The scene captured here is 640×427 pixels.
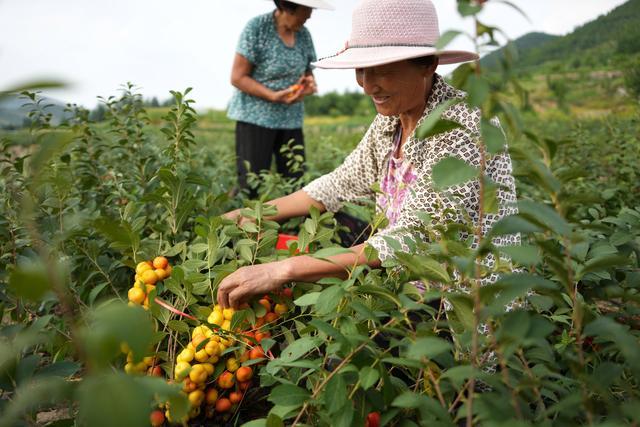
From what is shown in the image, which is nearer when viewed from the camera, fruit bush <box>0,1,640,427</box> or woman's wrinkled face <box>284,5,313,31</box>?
fruit bush <box>0,1,640,427</box>

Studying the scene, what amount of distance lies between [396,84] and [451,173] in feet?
3.25

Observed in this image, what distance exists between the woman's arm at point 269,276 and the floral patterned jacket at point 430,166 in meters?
0.15

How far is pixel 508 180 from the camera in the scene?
1.64m

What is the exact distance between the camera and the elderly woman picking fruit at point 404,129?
138 cm

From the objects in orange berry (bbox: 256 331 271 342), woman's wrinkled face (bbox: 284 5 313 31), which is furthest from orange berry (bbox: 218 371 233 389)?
woman's wrinkled face (bbox: 284 5 313 31)

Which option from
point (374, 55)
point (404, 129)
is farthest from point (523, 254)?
point (404, 129)

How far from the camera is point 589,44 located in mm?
11344

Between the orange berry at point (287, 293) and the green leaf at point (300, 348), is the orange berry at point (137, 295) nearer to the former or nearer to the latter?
the orange berry at point (287, 293)

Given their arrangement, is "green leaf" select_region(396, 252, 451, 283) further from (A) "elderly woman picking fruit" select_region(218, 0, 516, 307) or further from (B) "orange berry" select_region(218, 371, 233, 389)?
(B) "orange berry" select_region(218, 371, 233, 389)

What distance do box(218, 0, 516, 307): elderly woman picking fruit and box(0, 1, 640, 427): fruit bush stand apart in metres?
0.08

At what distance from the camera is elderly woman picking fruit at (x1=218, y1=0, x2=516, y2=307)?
138cm

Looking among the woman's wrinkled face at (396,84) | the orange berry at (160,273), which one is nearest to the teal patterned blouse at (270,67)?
the woman's wrinkled face at (396,84)

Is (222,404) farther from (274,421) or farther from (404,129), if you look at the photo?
(404,129)

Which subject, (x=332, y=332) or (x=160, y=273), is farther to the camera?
(x=160, y=273)
